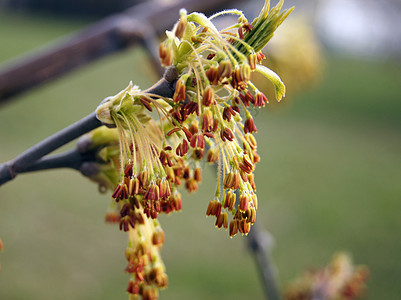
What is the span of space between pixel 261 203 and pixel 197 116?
4476 millimetres

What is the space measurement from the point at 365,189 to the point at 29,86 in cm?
504

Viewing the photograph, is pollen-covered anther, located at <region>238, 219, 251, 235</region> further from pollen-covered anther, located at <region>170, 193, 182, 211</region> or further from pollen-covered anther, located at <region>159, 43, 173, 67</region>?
pollen-covered anther, located at <region>159, 43, 173, 67</region>

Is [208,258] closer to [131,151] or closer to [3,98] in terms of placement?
[3,98]

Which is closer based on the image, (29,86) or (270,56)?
(29,86)

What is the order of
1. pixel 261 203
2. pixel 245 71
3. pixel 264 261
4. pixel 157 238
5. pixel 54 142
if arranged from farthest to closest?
1. pixel 261 203
2. pixel 264 261
3. pixel 157 238
4. pixel 54 142
5. pixel 245 71

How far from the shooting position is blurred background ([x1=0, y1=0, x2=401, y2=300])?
3260 millimetres

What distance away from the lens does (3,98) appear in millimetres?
1514

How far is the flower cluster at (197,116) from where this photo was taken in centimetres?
58

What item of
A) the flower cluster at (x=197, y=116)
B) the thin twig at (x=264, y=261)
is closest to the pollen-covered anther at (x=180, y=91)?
the flower cluster at (x=197, y=116)

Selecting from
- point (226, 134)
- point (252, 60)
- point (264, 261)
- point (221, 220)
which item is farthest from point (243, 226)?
point (264, 261)

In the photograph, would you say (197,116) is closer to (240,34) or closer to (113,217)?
(240,34)

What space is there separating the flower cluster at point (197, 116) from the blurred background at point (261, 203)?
0.98 meters

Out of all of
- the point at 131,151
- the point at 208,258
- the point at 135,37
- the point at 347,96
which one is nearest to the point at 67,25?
the point at 347,96

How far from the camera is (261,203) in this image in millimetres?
5020
